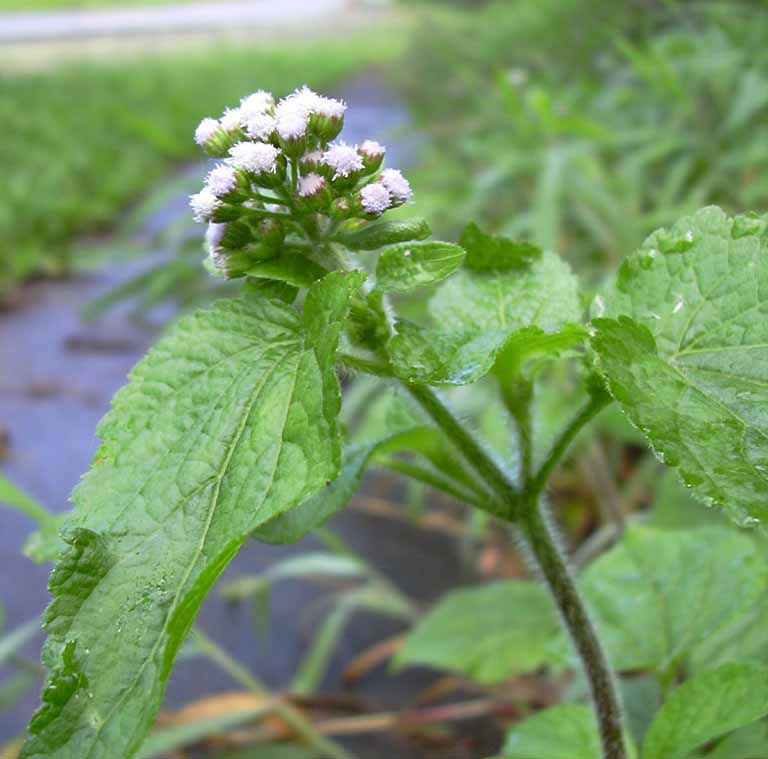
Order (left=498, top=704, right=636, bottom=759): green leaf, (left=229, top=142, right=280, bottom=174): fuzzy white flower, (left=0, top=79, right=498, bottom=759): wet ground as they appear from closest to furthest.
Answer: (left=229, top=142, right=280, bottom=174): fuzzy white flower < (left=498, top=704, right=636, bottom=759): green leaf < (left=0, top=79, right=498, bottom=759): wet ground

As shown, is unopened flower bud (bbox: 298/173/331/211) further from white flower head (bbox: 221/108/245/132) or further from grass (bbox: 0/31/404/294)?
grass (bbox: 0/31/404/294)

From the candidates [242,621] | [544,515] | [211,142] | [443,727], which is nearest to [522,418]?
[544,515]

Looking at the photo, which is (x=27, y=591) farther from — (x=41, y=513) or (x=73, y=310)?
(x=73, y=310)

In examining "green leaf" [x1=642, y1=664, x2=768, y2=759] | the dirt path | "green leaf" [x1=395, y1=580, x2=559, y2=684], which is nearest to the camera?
"green leaf" [x1=642, y1=664, x2=768, y2=759]

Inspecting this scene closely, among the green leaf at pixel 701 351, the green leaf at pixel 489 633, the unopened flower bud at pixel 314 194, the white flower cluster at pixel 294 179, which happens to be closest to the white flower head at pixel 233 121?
the white flower cluster at pixel 294 179

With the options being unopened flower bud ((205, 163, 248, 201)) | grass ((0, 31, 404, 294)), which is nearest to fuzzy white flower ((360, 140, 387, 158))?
unopened flower bud ((205, 163, 248, 201))

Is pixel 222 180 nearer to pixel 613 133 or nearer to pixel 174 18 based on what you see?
pixel 613 133

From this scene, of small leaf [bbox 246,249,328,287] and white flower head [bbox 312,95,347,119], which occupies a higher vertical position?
white flower head [bbox 312,95,347,119]

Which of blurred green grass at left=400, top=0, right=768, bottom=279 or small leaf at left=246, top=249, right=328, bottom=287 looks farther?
blurred green grass at left=400, top=0, right=768, bottom=279
